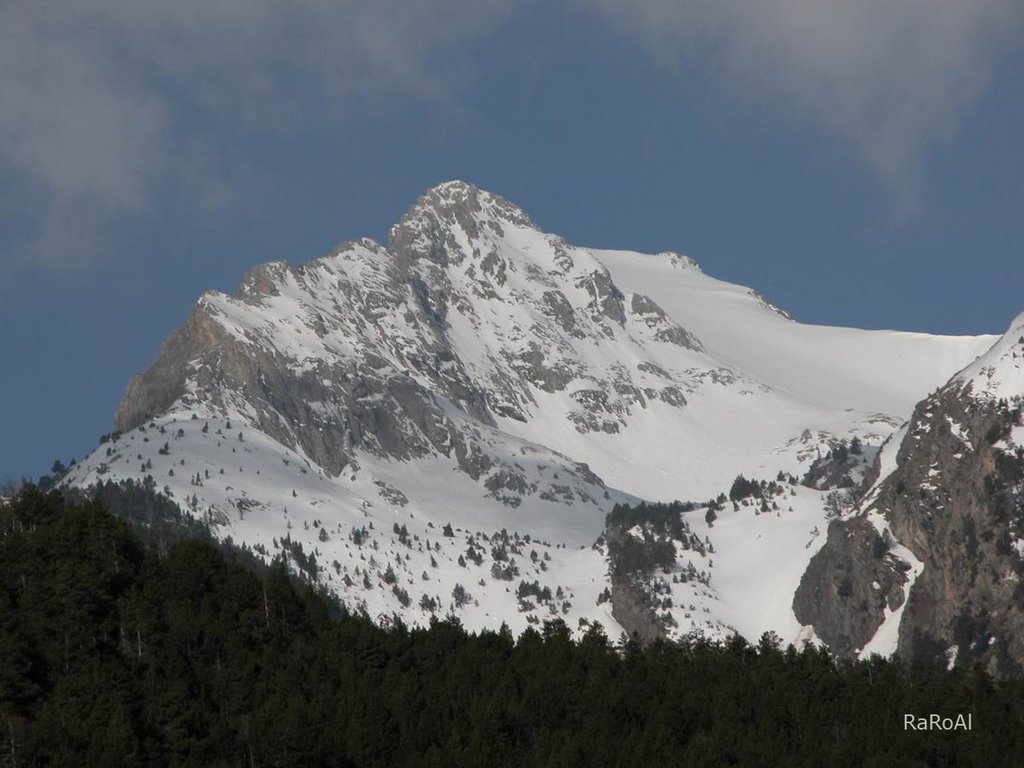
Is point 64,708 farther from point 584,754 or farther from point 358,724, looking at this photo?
point 584,754

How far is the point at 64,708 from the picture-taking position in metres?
175

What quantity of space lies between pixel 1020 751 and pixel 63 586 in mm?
87854

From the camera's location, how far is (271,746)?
17062cm

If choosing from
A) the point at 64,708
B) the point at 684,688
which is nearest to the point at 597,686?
the point at 684,688

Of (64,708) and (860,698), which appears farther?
(860,698)

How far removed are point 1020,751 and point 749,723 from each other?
23204 mm

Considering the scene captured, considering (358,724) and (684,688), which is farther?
(684,688)

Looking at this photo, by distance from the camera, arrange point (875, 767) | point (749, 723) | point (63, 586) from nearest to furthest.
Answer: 1. point (875, 767)
2. point (749, 723)
3. point (63, 586)

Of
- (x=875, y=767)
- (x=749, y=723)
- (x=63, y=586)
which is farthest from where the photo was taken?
(x=63, y=586)

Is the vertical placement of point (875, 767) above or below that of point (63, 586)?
below

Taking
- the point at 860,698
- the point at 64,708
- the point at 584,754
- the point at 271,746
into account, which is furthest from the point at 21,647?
the point at 860,698

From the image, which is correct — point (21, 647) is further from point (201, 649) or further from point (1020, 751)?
point (1020, 751)

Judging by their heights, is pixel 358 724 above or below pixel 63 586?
below

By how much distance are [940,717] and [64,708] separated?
7555cm
